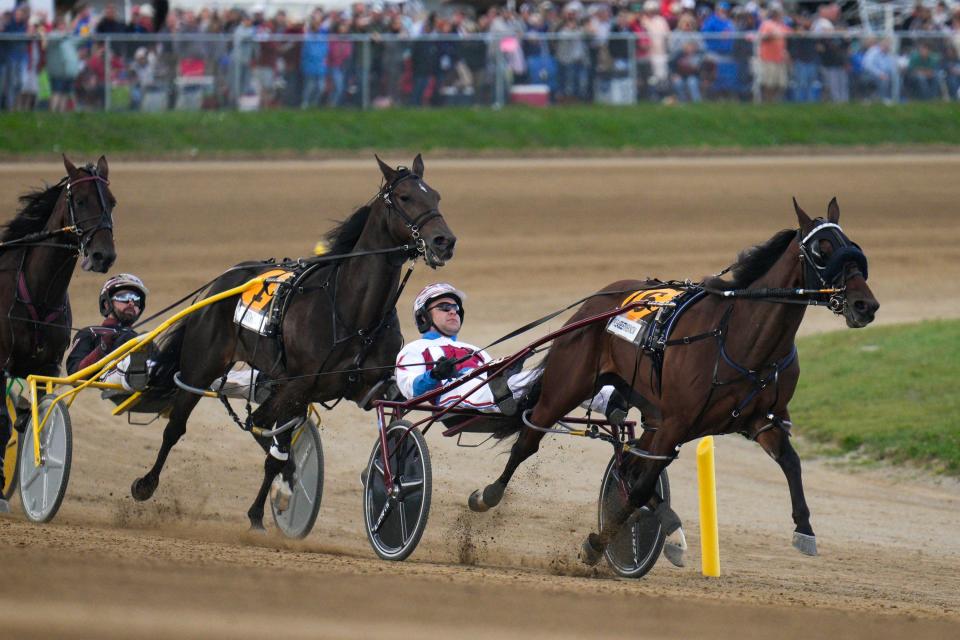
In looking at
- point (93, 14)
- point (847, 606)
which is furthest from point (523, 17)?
point (847, 606)

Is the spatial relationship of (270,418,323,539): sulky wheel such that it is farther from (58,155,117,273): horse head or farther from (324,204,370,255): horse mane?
(58,155,117,273): horse head

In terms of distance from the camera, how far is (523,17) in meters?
20.9

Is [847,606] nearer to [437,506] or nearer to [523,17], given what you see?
[437,506]

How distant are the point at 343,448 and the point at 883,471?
375 centimetres

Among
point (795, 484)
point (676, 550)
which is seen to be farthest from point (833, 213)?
point (676, 550)

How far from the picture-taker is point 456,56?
1955 centimetres

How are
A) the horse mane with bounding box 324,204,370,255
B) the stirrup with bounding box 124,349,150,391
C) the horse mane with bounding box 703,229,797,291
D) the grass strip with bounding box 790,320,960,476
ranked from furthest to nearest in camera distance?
the grass strip with bounding box 790,320,960,476 < the stirrup with bounding box 124,349,150,391 < the horse mane with bounding box 324,204,370,255 < the horse mane with bounding box 703,229,797,291

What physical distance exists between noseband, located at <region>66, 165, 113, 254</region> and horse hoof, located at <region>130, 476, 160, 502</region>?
52.4 inches

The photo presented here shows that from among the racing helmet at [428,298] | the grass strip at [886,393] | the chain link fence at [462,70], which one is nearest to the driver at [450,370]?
the racing helmet at [428,298]

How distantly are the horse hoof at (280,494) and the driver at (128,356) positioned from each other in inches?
18.2

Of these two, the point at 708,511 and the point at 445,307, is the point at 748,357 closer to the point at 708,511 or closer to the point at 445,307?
the point at 708,511

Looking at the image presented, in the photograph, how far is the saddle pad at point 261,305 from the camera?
8.13 meters

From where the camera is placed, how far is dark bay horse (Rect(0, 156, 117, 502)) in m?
8.47

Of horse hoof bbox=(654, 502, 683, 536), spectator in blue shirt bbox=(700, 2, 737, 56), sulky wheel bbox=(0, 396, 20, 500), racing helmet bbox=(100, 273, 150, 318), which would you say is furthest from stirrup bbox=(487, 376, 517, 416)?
spectator in blue shirt bbox=(700, 2, 737, 56)
